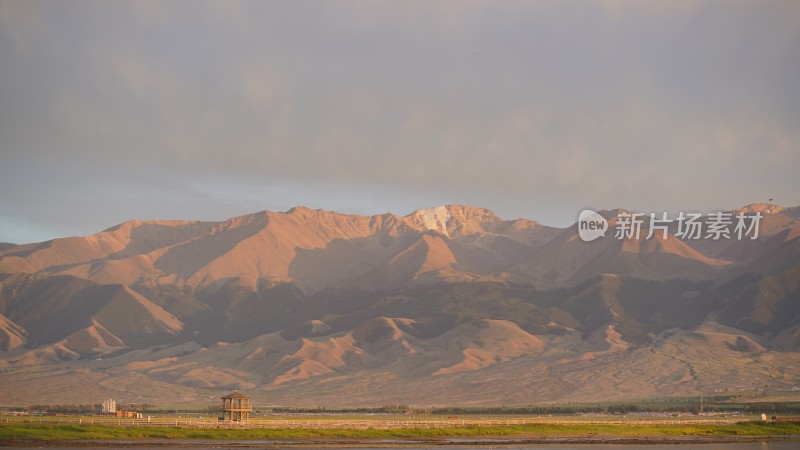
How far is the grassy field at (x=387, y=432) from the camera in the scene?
128m

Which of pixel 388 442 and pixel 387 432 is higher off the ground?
pixel 387 432

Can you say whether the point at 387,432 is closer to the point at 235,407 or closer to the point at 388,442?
the point at 388,442

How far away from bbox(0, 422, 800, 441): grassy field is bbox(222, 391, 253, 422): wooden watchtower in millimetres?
15916

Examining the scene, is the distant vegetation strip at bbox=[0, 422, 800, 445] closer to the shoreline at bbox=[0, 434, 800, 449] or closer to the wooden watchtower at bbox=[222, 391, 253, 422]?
the shoreline at bbox=[0, 434, 800, 449]

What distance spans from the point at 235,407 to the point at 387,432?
89.4ft

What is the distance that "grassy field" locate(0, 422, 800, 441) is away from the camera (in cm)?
12825

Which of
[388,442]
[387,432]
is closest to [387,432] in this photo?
[387,432]

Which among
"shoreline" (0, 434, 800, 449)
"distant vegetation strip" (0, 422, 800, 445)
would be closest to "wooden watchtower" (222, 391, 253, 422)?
"distant vegetation strip" (0, 422, 800, 445)

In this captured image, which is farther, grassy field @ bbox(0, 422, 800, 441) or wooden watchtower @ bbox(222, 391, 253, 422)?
wooden watchtower @ bbox(222, 391, 253, 422)

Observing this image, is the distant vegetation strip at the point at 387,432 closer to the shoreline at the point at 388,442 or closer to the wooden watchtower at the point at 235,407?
the shoreline at the point at 388,442

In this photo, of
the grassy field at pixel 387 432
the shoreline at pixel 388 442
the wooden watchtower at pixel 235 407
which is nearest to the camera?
the shoreline at pixel 388 442

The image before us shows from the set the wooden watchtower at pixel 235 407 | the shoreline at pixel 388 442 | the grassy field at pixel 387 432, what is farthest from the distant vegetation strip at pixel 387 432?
the wooden watchtower at pixel 235 407

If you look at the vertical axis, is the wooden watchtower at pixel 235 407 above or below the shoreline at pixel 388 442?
above

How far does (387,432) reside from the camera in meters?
143
